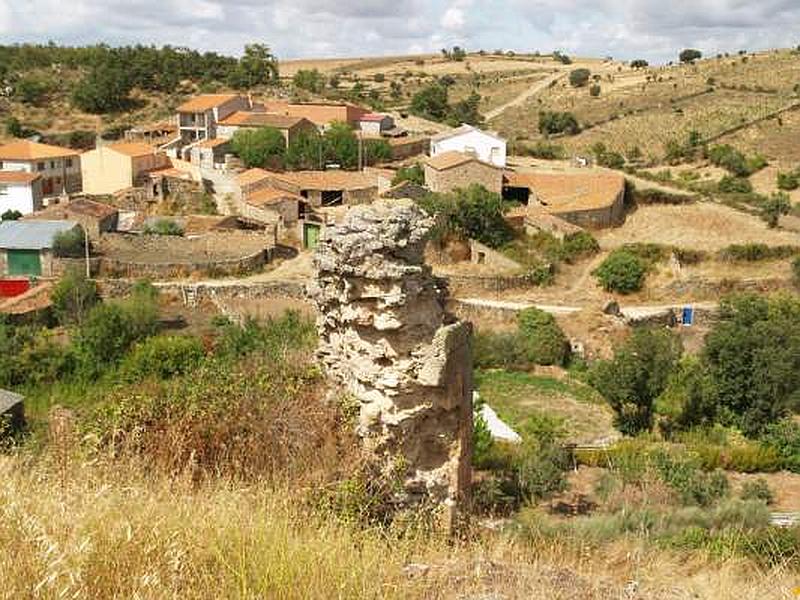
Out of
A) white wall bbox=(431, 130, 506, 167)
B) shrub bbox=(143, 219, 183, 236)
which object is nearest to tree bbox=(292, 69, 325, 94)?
white wall bbox=(431, 130, 506, 167)

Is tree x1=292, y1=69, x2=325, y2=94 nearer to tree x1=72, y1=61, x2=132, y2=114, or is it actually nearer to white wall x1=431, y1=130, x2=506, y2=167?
tree x1=72, y1=61, x2=132, y2=114

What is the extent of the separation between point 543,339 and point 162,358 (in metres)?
10.9

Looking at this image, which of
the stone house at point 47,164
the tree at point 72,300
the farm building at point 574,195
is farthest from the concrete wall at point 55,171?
the farm building at point 574,195

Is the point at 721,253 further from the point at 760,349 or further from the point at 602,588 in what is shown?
the point at 602,588

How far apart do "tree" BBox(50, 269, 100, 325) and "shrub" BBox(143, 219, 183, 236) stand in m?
6.93

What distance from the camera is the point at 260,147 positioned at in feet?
137

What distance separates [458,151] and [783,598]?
3575 cm

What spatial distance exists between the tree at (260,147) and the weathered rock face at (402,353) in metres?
34.9

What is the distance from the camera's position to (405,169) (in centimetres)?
3881

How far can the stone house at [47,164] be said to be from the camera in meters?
40.9

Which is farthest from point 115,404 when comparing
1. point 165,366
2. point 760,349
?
point 760,349

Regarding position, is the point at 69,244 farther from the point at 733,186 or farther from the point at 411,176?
the point at 733,186

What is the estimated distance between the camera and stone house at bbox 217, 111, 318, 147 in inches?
1708

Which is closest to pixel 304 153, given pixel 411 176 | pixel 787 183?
pixel 411 176
